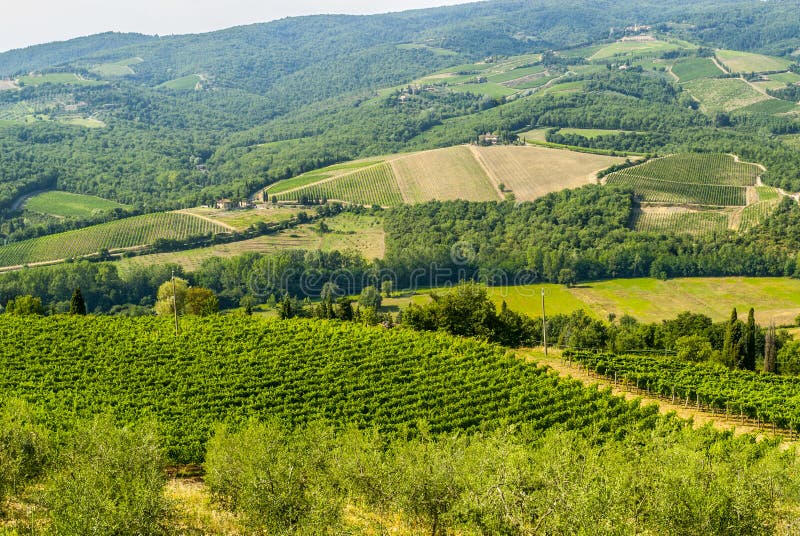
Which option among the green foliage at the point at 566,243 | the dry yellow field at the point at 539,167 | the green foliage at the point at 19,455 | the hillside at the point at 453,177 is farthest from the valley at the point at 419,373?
the hillside at the point at 453,177

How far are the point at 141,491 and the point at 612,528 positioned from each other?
53.9ft

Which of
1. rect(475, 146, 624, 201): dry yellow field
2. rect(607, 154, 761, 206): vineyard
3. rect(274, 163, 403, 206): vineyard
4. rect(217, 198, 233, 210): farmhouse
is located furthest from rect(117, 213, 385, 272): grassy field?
rect(607, 154, 761, 206): vineyard

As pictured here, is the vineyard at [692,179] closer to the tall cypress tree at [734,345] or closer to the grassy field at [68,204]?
the tall cypress tree at [734,345]

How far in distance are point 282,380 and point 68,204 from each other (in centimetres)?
14363

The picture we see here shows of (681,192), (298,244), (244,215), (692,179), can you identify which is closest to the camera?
(298,244)

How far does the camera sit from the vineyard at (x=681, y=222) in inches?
4934

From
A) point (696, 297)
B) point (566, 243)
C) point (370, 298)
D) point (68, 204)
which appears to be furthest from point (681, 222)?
point (68, 204)

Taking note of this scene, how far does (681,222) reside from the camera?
128625mm

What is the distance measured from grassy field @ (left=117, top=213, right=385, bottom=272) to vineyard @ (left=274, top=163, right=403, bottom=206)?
14784 mm

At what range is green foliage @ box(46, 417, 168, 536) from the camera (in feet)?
81.8

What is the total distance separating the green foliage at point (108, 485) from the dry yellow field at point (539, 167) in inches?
4836

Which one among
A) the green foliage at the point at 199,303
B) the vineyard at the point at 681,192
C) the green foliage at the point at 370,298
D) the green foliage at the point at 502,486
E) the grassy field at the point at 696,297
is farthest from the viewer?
the vineyard at the point at 681,192

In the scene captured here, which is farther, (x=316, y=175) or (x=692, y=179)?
(x=316, y=175)

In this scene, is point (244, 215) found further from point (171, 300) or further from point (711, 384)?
point (711, 384)
